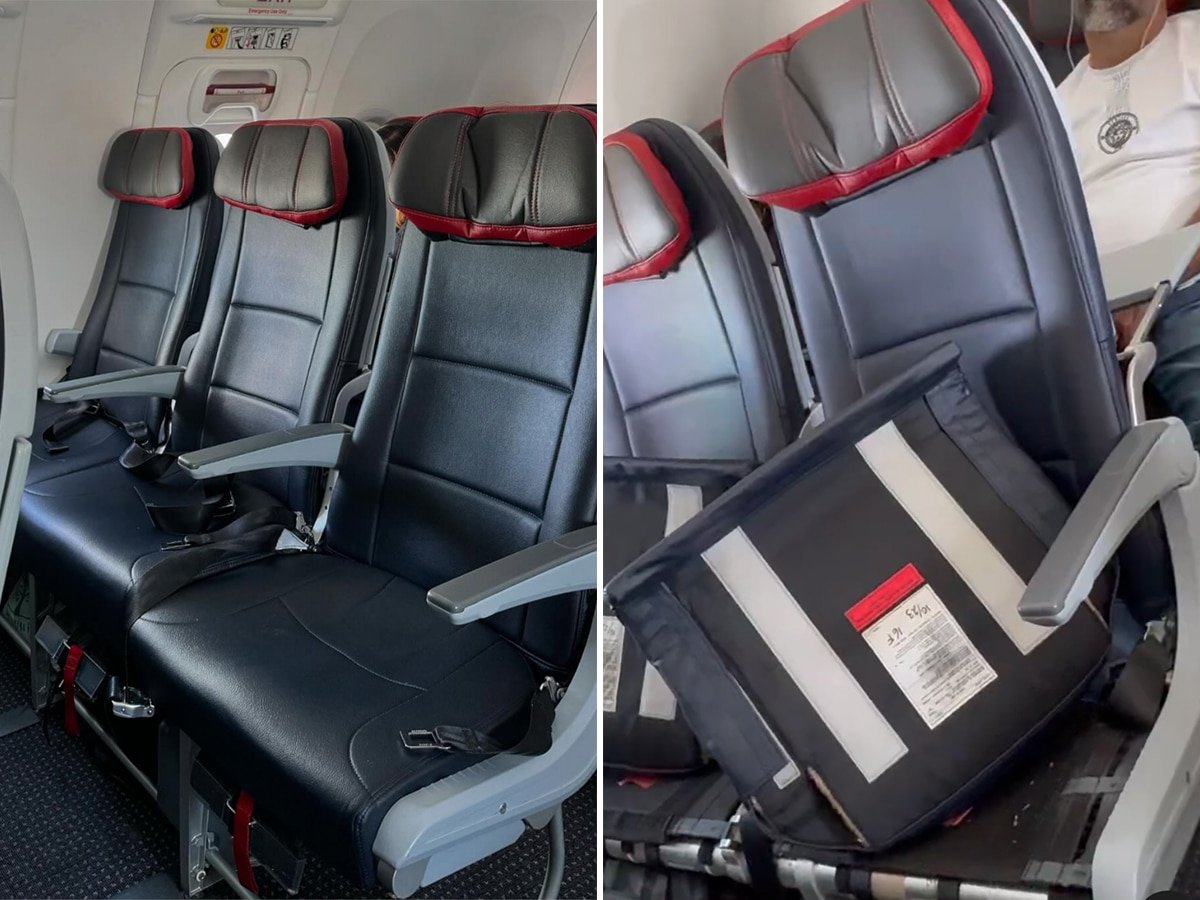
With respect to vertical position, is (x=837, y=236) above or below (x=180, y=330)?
above

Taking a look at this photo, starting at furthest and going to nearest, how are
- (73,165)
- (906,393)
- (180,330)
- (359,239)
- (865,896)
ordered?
(73,165), (180,330), (359,239), (906,393), (865,896)

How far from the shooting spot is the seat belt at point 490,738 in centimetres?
123

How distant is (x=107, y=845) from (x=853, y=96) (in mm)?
1777

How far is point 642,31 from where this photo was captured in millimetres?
827

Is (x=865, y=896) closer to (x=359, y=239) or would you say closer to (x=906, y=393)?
(x=906, y=393)

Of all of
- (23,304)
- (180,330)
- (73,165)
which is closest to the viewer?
(23,304)

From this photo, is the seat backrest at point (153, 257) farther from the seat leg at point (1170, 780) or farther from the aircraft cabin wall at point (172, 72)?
the seat leg at point (1170, 780)

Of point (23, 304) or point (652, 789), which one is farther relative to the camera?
point (23, 304)

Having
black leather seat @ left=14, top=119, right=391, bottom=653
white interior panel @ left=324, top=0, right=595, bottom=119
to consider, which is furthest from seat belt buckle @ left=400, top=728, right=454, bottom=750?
white interior panel @ left=324, top=0, right=595, bottom=119

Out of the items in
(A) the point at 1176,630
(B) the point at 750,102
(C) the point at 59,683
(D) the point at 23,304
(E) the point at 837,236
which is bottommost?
(C) the point at 59,683

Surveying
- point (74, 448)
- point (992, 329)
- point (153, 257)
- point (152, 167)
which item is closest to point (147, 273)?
point (153, 257)

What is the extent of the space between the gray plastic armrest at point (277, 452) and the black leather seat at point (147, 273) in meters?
0.75

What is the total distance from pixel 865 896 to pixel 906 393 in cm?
41

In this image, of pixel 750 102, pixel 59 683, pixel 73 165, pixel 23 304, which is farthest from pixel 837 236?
pixel 73 165
